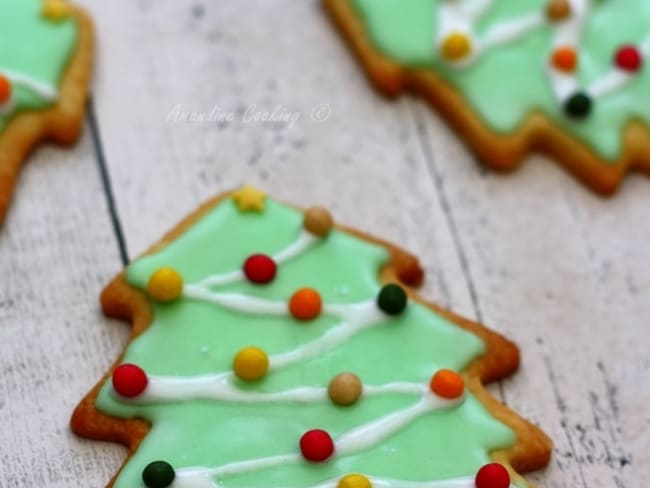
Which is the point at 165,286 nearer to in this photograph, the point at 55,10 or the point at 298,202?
the point at 298,202

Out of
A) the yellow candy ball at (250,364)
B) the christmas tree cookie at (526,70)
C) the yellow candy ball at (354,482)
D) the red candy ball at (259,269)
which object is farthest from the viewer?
the christmas tree cookie at (526,70)

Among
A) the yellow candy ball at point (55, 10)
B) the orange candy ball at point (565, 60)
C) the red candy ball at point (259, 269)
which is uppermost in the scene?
the orange candy ball at point (565, 60)

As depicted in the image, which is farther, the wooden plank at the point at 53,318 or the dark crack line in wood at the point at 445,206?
the dark crack line in wood at the point at 445,206

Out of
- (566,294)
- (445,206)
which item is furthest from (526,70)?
(566,294)

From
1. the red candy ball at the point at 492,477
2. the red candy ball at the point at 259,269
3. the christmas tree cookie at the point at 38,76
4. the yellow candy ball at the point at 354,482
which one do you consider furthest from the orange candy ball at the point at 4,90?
the red candy ball at the point at 492,477

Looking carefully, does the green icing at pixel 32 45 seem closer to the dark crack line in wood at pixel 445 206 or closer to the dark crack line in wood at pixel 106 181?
the dark crack line in wood at pixel 106 181

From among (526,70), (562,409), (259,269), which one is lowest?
(562,409)

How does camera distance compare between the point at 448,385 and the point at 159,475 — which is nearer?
the point at 159,475
